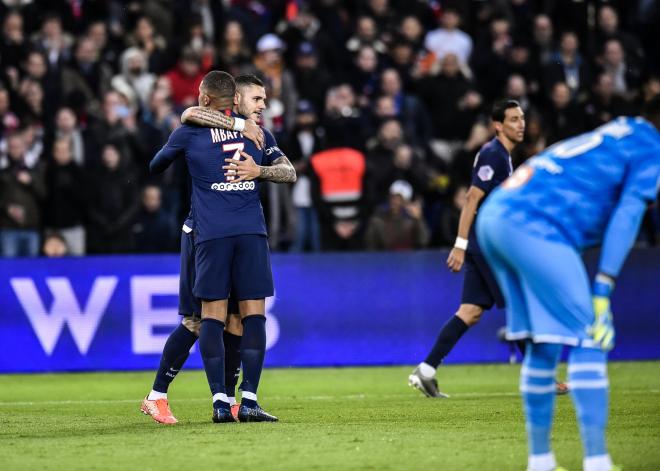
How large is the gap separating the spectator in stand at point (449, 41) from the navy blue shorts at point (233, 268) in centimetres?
1070

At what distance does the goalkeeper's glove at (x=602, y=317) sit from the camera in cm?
611

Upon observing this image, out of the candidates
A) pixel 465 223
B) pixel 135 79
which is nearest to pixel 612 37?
pixel 135 79

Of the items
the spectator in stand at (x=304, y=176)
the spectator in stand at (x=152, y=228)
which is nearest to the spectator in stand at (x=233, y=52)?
the spectator in stand at (x=304, y=176)

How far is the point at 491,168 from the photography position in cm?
1055

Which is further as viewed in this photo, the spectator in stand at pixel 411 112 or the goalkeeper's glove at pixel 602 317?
the spectator in stand at pixel 411 112

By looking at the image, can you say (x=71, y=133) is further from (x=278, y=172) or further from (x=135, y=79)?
(x=278, y=172)

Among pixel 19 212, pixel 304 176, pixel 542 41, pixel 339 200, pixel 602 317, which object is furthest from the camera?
pixel 542 41

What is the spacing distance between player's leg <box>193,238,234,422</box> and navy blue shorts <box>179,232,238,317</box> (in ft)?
0.82

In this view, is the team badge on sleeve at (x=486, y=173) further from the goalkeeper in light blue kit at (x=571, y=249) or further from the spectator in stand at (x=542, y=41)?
the spectator in stand at (x=542, y=41)

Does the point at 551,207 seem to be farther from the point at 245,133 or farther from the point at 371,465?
the point at 245,133

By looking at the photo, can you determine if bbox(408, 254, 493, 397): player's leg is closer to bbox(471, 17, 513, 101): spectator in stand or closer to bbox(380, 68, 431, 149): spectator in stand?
bbox(380, 68, 431, 149): spectator in stand

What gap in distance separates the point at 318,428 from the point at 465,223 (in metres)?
2.77

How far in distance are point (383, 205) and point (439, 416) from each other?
711 cm

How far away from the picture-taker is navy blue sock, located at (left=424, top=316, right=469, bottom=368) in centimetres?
1102
